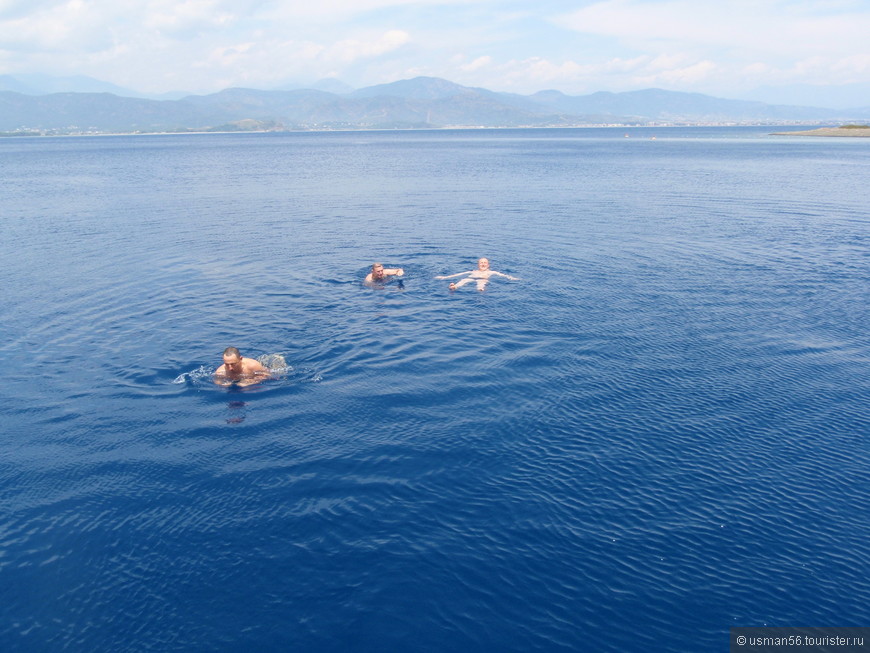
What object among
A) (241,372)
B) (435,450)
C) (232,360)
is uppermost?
(232,360)

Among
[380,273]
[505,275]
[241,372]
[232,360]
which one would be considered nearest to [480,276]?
[505,275]

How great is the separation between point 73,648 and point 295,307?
20.4 m

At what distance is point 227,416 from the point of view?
21531mm

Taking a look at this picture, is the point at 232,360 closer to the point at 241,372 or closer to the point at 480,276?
the point at 241,372

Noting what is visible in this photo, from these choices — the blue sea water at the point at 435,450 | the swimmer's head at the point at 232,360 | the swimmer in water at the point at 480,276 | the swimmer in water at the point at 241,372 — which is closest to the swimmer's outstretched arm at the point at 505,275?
the swimmer in water at the point at 480,276

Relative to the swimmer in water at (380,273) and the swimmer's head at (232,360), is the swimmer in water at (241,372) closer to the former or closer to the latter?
the swimmer's head at (232,360)

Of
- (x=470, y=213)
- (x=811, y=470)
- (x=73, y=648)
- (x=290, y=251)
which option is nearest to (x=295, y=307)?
(x=290, y=251)

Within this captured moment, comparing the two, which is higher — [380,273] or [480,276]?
[380,273]

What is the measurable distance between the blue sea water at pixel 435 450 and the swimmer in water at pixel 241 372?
379mm

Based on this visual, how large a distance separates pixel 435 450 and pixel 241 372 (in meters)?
8.63

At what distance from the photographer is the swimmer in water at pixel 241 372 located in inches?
893

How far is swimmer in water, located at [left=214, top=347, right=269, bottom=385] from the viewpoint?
2269 centimetres

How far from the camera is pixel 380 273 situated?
114 feet

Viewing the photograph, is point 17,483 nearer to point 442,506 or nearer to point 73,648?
point 73,648
